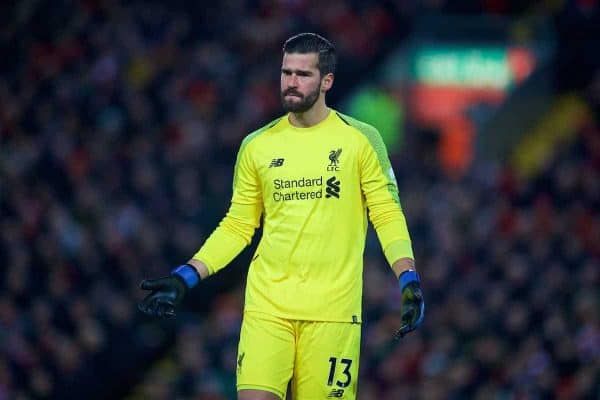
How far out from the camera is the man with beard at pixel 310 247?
26.2 ft

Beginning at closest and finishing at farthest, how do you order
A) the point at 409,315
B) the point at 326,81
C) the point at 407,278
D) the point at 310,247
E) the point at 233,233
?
the point at 409,315 → the point at 407,278 → the point at 310,247 → the point at 326,81 → the point at 233,233

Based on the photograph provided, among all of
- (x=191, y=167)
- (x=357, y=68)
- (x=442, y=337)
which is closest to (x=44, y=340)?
(x=191, y=167)

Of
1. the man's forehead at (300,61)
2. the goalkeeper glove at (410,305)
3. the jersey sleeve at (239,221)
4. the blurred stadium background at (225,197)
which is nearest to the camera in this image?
the goalkeeper glove at (410,305)

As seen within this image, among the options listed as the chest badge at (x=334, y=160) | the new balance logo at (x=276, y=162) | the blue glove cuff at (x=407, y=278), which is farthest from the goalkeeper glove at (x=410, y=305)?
the new balance logo at (x=276, y=162)

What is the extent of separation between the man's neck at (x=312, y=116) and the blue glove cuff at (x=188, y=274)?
106cm

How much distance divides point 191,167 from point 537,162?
6639 mm

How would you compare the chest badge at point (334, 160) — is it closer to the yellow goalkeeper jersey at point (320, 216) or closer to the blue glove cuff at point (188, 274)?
the yellow goalkeeper jersey at point (320, 216)

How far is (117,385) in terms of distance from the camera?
641 inches

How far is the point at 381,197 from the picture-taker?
8.14 m

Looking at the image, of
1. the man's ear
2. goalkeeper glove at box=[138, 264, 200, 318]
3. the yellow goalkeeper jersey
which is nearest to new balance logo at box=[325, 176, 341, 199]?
the yellow goalkeeper jersey

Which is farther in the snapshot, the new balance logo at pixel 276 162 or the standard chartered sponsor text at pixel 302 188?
the new balance logo at pixel 276 162

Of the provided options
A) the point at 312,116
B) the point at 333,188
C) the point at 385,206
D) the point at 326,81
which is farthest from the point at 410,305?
the point at 326,81

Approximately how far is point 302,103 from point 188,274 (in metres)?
1.22

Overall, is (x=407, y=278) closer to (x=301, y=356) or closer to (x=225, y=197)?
(x=301, y=356)
